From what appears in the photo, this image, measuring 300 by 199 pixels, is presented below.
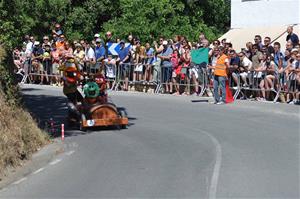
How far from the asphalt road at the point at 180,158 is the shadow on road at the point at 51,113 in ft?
0.32

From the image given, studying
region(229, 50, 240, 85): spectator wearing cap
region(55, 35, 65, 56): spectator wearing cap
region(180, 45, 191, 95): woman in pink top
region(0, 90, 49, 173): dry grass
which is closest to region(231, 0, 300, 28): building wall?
region(180, 45, 191, 95): woman in pink top

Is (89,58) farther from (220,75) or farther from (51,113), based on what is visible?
(51,113)

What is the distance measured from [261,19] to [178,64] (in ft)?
21.5

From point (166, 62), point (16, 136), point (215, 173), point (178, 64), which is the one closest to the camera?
point (215, 173)

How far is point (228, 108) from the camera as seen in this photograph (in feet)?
68.5

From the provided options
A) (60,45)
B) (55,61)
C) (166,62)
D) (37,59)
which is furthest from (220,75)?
(37,59)

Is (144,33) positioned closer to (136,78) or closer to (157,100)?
(136,78)

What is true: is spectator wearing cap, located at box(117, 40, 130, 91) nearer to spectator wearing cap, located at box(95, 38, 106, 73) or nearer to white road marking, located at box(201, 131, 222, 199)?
spectator wearing cap, located at box(95, 38, 106, 73)

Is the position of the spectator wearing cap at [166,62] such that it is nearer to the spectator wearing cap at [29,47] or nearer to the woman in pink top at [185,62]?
the woman in pink top at [185,62]

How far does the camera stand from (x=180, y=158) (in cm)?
1257

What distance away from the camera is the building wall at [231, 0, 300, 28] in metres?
28.2

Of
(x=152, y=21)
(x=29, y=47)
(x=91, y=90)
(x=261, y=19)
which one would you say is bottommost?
(x=91, y=90)

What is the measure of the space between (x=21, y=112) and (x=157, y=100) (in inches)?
389

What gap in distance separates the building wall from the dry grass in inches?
637
